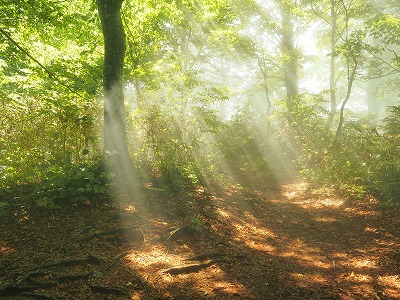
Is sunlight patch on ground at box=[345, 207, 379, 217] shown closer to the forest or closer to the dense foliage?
the forest

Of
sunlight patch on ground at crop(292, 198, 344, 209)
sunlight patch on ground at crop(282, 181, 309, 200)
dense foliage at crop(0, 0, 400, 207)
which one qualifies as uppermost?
dense foliage at crop(0, 0, 400, 207)

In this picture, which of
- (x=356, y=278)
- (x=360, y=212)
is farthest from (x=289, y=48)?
(x=356, y=278)

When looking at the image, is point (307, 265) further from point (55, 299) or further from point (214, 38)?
point (214, 38)

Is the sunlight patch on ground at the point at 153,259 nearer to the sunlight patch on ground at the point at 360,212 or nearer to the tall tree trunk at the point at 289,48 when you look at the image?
the sunlight patch on ground at the point at 360,212

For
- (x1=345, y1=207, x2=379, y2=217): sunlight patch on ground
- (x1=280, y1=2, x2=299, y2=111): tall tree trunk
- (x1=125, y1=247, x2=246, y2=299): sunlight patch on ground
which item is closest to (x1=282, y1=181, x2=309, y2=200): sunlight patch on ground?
(x1=345, y1=207, x2=379, y2=217): sunlight patch on ground

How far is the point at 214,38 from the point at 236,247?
11.8 meters

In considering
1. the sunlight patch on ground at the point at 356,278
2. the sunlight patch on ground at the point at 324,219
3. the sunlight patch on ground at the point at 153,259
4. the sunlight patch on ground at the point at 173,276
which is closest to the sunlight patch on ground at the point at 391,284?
the sunlight patch on ground at the point at 356,278

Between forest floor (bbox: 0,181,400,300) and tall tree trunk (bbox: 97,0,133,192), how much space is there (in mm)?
1082

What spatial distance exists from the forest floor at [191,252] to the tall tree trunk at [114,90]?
1.08 metres

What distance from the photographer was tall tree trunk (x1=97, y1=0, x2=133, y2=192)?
6262 mm

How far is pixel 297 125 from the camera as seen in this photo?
1430 centimetres

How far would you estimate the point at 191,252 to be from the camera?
468 cm

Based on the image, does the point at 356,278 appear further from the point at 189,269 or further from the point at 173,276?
the point at 173,276

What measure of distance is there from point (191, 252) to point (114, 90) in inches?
175
